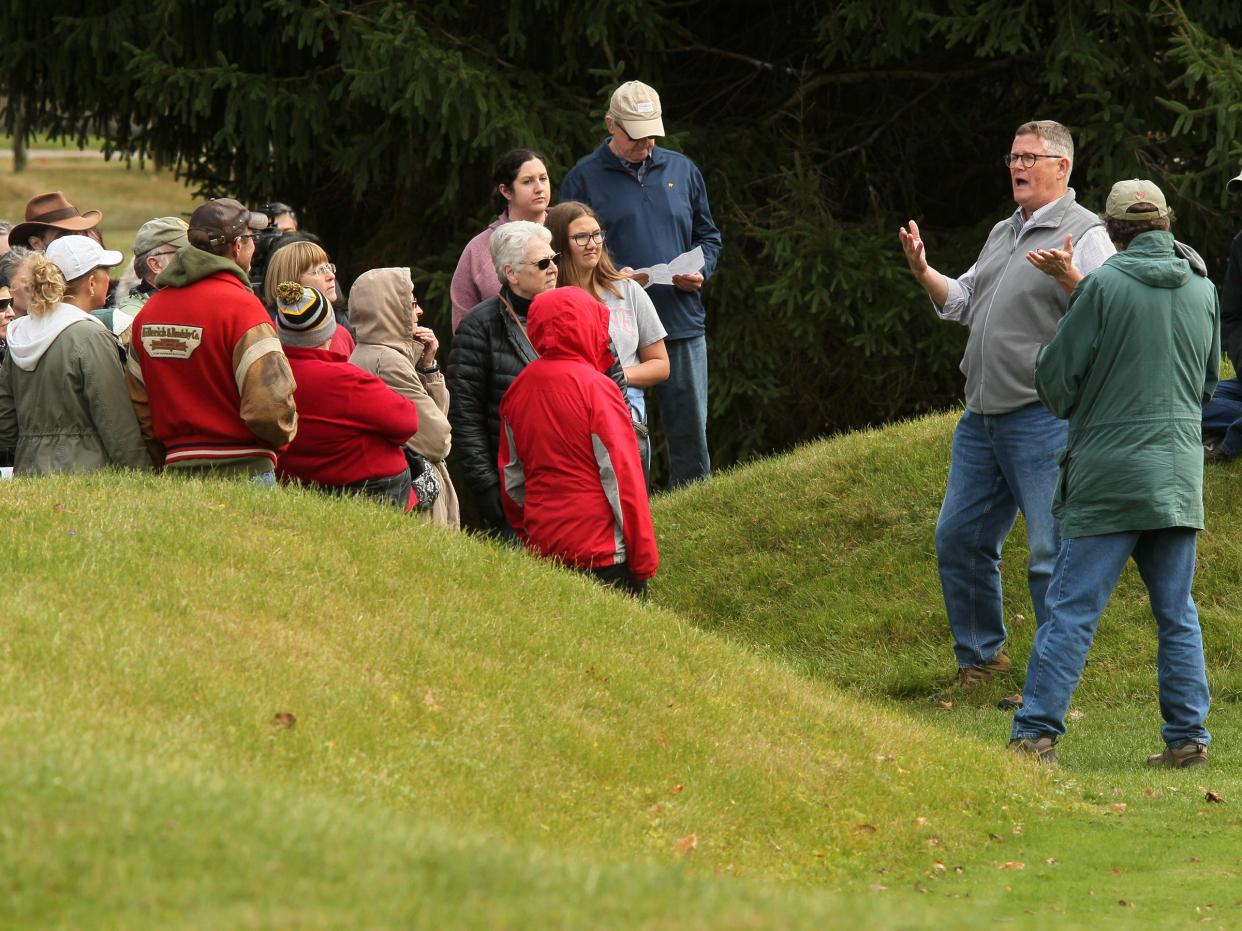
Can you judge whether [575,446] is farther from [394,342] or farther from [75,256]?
[75,256]

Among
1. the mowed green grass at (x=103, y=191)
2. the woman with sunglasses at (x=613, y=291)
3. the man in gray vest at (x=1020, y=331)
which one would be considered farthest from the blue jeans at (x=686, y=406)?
the mowed green grass at (x=103, y=191)

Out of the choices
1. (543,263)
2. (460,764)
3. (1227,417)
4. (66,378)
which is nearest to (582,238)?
(543,263)

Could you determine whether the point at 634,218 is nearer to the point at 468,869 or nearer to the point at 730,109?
the point at 730,109

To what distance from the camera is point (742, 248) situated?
48.4 ft

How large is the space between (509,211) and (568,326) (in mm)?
2390

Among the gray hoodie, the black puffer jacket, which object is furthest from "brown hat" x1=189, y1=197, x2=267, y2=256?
the black puffer jacket

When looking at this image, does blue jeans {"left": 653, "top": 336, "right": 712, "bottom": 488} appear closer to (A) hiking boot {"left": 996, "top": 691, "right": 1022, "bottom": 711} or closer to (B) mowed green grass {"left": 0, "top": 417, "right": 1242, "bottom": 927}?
(B) mowed green grass {"left": 0, "top": 417, "right": 1242, "bottom": 927}

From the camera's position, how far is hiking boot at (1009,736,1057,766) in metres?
7.71

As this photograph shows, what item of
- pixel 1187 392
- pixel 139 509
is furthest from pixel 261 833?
pixel 1187 392

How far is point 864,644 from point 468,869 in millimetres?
6514

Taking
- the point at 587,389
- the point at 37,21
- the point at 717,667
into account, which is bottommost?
the point at 717,667

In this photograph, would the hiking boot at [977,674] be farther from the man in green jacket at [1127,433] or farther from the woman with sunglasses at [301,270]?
the woman with sunglasses at [301,270]

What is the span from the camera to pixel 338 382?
25.8 feet

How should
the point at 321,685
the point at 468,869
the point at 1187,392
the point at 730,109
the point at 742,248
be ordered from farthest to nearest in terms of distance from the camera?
the point at 730,109 < the point at 742,248 < the point at 1187,392 < the point at 321,685 < the point at 468,869
